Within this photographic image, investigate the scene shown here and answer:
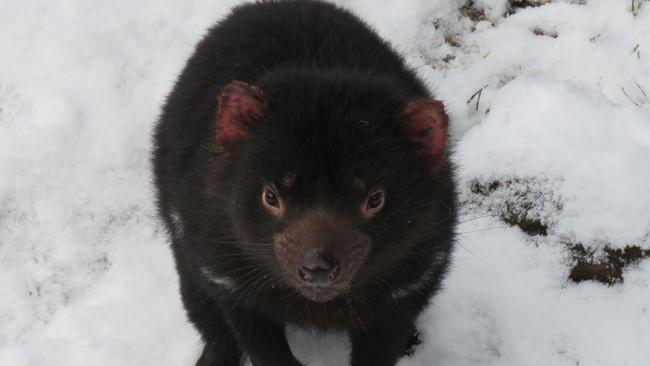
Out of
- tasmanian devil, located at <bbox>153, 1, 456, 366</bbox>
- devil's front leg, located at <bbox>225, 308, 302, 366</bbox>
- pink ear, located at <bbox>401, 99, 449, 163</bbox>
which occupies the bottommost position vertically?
devil's front leg, located at <bbox>225, 308, 302, 366</bbox>

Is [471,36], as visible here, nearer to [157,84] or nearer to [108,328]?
[157,84]

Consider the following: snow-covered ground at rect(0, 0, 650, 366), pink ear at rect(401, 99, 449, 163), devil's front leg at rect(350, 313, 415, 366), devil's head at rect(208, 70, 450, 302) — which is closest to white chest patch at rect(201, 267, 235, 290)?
devil's head at rect(208, 70, 450, 302)

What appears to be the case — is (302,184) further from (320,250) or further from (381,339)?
(381,339)

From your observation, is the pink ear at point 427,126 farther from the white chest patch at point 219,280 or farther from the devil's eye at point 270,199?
the white chest patch at point 219,280

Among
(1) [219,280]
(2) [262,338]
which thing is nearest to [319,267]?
(1) [219,280]

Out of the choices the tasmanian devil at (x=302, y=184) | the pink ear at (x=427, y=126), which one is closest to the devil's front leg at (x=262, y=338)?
the tasmanian devil at (x=302, y=184)

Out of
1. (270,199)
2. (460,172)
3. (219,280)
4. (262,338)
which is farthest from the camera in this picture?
(460,172)

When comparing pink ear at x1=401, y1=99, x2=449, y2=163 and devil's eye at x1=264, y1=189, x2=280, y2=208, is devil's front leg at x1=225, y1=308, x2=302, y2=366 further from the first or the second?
pink ear at x1=401, y1=99, x2=449, y2=163
